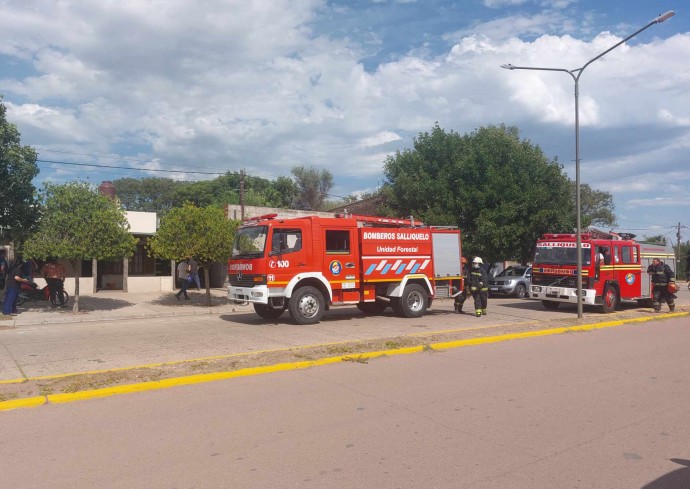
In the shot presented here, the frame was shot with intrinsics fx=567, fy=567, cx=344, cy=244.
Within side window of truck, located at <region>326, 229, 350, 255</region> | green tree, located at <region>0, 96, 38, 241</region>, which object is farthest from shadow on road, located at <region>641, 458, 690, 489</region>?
green tree, located at <region>0, 96, 38, 241</region>

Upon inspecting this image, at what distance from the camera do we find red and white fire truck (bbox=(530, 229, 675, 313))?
1664 cm

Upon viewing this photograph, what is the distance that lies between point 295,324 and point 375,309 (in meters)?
3.75

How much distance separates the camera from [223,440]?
5.29 meters

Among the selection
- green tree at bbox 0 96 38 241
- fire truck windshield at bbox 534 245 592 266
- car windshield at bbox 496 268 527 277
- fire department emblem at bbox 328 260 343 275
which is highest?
green tree at bbox 0 96 38 241

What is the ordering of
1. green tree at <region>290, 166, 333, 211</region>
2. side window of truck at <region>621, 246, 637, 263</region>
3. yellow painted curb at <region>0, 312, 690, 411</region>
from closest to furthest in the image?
yellow painted curb at <region>0, 312, 690, 411</region> < side window of truck at <region>621, 246, 637, 263</region> < green tree at <region>290, 166, 333, 211</region>

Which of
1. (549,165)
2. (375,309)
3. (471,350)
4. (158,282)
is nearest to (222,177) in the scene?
(158,282)

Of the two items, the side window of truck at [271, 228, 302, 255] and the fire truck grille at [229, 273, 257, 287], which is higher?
the side window of truck at [271, 228, 302, 255]

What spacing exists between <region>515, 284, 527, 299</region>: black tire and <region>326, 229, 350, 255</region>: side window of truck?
491 inches

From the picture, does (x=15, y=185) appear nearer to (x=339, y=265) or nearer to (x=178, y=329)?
(x=178, y=329)

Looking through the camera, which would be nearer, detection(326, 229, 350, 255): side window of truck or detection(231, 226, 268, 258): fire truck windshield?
detection(231, 226, 268, 258): fire truck windshield

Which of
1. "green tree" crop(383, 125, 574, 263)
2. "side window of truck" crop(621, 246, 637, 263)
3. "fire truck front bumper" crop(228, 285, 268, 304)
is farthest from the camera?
"green tree" crop(383, 125, 574, 263)

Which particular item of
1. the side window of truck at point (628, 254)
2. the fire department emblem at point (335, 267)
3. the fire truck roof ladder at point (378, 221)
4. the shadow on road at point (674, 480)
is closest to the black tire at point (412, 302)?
the fire truck roof ladder at point (378, 221)

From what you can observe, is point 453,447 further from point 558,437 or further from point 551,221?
point 551,221

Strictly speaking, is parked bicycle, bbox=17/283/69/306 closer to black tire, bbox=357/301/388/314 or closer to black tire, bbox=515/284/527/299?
black tire, bbox=357/301/388/314
